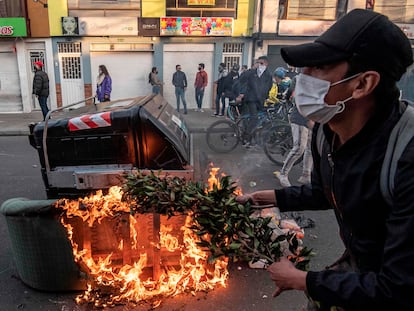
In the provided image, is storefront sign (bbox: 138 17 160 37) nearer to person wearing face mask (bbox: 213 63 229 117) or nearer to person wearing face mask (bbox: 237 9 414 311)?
person wearing face mask (bbox: 213 63 229 117)

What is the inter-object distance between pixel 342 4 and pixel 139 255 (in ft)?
51.4

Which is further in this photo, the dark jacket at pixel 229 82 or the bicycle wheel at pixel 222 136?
the dark jacket at pixel 229 82

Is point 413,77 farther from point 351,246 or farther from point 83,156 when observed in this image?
point 351,246

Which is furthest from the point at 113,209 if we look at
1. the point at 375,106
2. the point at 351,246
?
the point at 375,106

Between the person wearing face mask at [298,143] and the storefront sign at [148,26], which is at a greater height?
the storefront sign at [148,26]

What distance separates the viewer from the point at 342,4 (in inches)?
615

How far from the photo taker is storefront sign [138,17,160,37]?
584 inches

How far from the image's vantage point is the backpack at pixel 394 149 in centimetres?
126

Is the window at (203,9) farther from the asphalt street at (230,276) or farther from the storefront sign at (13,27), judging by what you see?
the asphalt street at (230,276)

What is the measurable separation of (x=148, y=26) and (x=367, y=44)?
14728 millimetres

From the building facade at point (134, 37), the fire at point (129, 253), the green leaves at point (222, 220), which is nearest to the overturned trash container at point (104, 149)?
the fire at point (129, 253)

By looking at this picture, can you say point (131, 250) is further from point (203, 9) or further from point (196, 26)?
point (203, 9)

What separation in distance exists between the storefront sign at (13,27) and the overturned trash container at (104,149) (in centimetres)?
1240

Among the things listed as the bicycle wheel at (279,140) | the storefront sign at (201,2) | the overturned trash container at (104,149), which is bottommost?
the bicycle wheel at (279,140)
